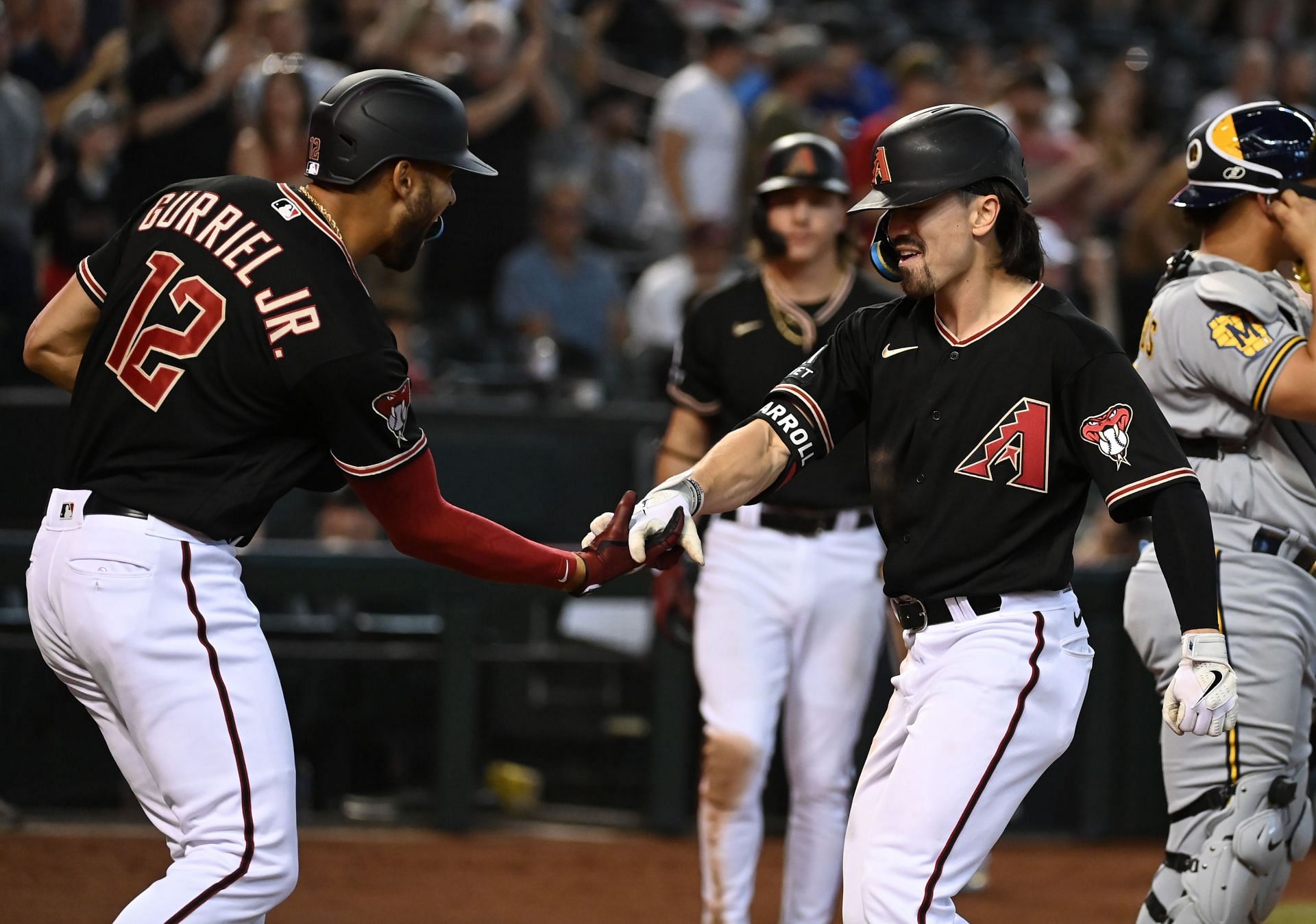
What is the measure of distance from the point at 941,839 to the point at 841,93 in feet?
24.4

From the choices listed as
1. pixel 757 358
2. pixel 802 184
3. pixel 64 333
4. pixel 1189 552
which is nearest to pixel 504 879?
pixel 757 358

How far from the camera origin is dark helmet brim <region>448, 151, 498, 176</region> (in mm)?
3535

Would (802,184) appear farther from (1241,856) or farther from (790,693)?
(1241,856)

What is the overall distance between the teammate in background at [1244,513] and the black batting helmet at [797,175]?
1.25 meters

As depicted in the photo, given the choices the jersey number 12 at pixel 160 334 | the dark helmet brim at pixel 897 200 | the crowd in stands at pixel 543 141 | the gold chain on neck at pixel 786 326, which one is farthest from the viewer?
the crowd in stands at pixel 543 141

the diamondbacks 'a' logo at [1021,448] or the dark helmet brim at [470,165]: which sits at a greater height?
the dark helmet brim at [470,165]

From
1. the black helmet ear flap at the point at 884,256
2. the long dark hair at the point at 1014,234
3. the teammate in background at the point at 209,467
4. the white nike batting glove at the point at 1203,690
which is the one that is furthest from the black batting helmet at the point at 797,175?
the white nike batting glove at the point at 1203,690

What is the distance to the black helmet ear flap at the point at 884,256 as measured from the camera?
3.59m

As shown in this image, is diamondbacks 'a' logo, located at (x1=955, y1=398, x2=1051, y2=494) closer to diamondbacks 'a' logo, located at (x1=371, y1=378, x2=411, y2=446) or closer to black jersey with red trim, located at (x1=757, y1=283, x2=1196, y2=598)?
black jersey with red trim, located at (x1=757, y1=283, x2=1196, y2=598)

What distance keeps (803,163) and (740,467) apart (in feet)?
5.87

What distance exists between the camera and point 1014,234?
138 inches

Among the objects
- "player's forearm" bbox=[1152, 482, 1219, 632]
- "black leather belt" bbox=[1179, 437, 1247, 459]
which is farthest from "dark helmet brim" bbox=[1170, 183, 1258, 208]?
"player's forearm" bbox=[1152, 482, 1219, 632]

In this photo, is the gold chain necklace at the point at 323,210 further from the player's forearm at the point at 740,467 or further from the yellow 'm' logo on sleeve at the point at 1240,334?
the yellow 'm' logo on sleeve at the point at 1240,334

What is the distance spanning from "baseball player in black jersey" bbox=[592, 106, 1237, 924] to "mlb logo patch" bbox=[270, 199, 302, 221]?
0.93m
